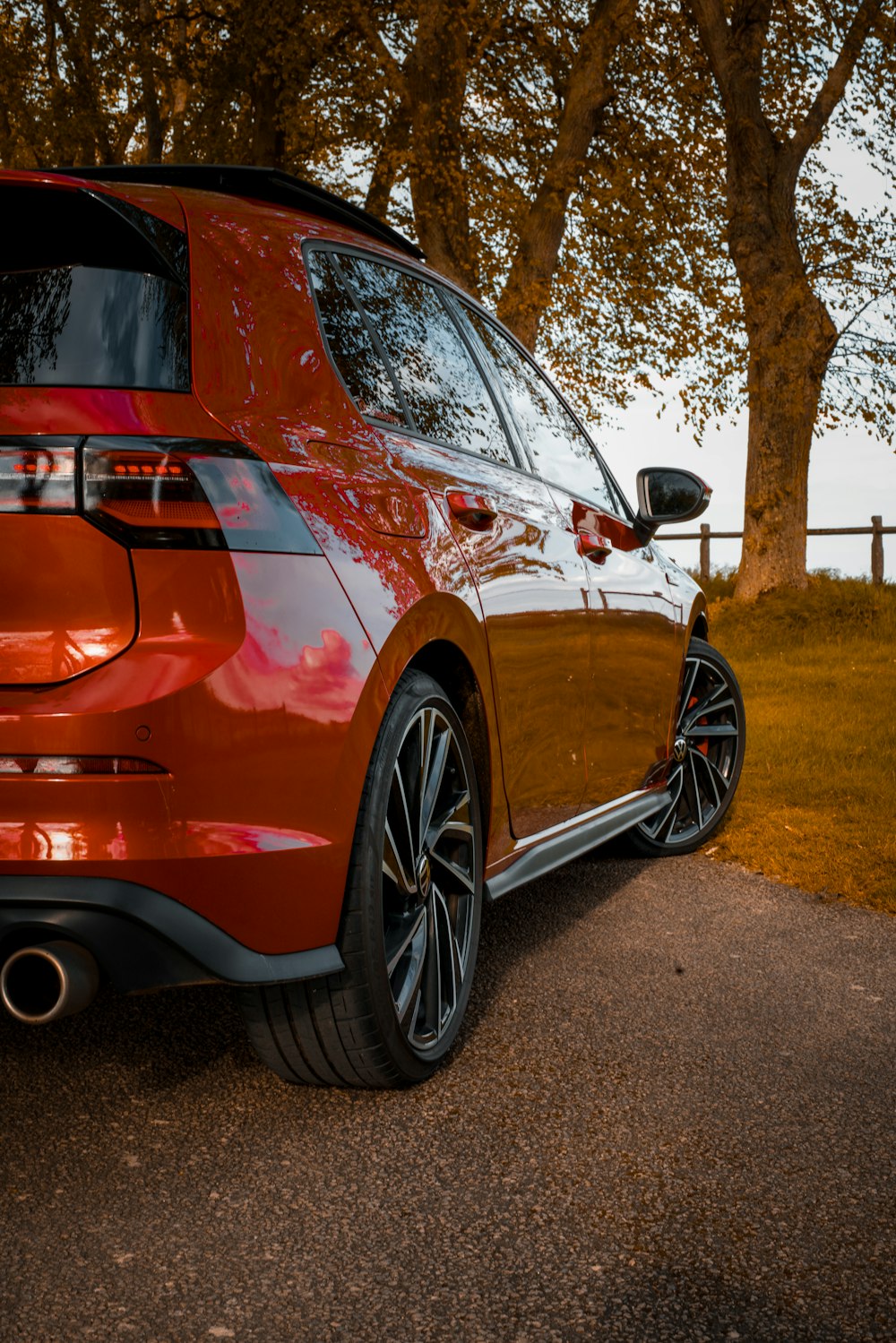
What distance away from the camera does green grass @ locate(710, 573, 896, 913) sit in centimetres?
598

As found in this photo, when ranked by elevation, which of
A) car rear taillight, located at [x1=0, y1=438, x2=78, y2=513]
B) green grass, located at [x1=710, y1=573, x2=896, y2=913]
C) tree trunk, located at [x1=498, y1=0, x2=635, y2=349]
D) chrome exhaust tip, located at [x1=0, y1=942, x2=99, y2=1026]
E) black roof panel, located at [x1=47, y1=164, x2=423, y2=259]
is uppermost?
tree trunk, located at [x1=498, y1=0, x2=635, y2=349]

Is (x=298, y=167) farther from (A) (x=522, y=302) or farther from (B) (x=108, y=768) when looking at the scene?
(B) (x=108, y=768)

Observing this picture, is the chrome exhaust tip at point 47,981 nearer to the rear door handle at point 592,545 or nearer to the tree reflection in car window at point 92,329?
the tree reflection in car window at point 92,329

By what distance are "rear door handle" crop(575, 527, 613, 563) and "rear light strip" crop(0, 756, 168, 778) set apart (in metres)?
2.16

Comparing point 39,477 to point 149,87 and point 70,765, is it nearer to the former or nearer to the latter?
point 70,765

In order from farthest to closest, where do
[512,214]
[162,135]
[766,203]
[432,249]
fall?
[162,135] → [512,214] → [432,249] → [766,203]

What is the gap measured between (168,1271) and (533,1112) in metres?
0.99

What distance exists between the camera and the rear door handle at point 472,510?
3.38m

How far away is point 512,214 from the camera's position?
1973 centimetres

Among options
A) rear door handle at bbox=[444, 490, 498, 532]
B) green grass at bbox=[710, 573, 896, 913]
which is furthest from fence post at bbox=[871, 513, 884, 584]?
rear door handle at bbox=[444, 490, 498, 532]

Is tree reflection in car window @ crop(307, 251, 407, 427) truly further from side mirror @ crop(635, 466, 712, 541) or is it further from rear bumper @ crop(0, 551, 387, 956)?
side mirror @ crop(635, 466, 712, 541)

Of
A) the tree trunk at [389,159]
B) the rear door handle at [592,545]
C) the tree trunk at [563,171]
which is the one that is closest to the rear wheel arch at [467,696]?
the rear door handle at [592,545]

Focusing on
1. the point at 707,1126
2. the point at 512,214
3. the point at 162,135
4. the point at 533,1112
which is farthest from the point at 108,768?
the point at 162,135

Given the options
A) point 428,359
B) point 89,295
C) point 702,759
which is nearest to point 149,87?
point 702,759
